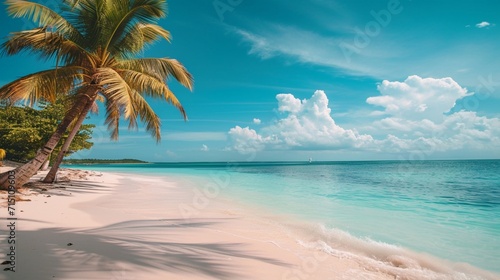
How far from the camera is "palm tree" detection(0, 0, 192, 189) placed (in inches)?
300

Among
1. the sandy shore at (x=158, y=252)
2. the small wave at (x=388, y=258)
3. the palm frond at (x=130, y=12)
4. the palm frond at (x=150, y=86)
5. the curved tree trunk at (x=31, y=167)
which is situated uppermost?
the palm frond at (x=130, y=12)

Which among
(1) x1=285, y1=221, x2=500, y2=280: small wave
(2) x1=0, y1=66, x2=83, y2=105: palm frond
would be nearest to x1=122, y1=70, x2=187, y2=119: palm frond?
(2) x1=0, y1=66, x2=83, y2=105: palm frond

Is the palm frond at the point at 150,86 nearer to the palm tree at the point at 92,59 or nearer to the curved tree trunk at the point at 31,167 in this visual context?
the palm tree at the point at 92,59

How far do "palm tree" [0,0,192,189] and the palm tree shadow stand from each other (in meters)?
3.60

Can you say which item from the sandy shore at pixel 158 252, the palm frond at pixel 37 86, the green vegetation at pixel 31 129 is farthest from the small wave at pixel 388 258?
the green vegetation at pixel 31 129

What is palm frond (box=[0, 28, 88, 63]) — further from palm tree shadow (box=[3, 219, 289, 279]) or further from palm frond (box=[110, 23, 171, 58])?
palm tree shadow (box=[3, 219, 289, 279])

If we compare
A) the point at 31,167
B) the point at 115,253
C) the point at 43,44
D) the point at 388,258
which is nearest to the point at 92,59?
the point at 43,44

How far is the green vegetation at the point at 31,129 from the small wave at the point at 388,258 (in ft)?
56.7

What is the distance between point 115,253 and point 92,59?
7.73 metres

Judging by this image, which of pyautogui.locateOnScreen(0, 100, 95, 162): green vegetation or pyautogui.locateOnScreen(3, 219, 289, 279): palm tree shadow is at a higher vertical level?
pyautogui.locateOnScreen(0, 100, 95, 162): green vegetation

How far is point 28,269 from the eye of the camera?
2.99m

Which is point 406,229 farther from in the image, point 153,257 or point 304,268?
point 153,257

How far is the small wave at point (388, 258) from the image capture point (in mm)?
4012

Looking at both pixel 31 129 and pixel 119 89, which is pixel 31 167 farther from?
pixel 31 129
